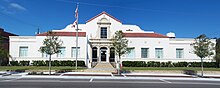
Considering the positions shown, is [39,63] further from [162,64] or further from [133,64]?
[162,64]

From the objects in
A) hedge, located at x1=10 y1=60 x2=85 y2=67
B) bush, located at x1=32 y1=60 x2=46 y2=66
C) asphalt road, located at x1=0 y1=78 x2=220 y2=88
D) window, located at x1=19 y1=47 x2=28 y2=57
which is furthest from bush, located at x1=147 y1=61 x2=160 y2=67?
window, located at x1=19 y1=47 x2=28 y2=57

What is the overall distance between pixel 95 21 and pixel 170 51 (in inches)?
591

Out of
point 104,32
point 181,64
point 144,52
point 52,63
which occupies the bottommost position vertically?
point 181,64

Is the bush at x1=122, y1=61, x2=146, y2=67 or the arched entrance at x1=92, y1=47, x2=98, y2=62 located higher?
the arched entrance at x1=92, y1=47, x2=98, y2=62

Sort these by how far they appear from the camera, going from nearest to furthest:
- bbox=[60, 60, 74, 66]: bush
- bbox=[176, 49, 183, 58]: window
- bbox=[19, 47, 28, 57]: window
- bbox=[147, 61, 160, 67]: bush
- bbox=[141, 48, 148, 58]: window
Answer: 1. bbox=[60, 60, 74, 66]: bush
2. bbox=[147, 61, 160, 67]: bush
3. bbox=[19, 47, 28, 57]: window
4. bbox=[141, 48, 148, 58]: window
5. bbox=[176, 49, 183, 58]: window

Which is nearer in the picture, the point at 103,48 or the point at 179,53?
the point at 179,53

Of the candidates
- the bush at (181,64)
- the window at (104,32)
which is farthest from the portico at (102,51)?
the bush at (181,64)

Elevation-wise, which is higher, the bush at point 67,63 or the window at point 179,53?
the window at point 179,53

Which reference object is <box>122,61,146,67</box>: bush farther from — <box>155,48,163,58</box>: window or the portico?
<box>155,48,163,58</box>: window

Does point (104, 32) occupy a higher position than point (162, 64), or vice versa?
point (104, 32)

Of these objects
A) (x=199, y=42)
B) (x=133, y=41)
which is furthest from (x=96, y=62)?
(x=199, y=42)
